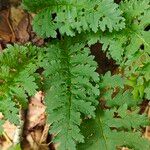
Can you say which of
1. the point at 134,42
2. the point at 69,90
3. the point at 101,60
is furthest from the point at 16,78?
the point at 101,60

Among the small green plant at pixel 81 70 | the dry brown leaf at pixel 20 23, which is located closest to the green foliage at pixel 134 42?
the small green plant at pixel 81 70

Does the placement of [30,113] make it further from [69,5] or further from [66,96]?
[69,5]

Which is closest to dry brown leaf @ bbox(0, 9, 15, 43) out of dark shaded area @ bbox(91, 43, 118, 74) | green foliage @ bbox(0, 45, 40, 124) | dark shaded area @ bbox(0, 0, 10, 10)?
dark shaded area @ bbox(0, 0, 10, 10)

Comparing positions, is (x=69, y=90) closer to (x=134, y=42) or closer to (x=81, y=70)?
(x=81, y=70)

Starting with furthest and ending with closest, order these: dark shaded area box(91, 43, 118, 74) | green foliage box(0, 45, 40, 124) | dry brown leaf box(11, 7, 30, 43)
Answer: dark shaded area box(91, 43, 118, 74), dry brown leaf box(11, 7, 30, 43), green foliage box(0, 45, 40, 124)

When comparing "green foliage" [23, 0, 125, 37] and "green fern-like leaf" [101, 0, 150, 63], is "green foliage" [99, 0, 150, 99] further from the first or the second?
"green foliage" [23, 0, 125, 37]

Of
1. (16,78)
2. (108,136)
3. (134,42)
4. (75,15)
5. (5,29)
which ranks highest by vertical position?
A: (5,29)
